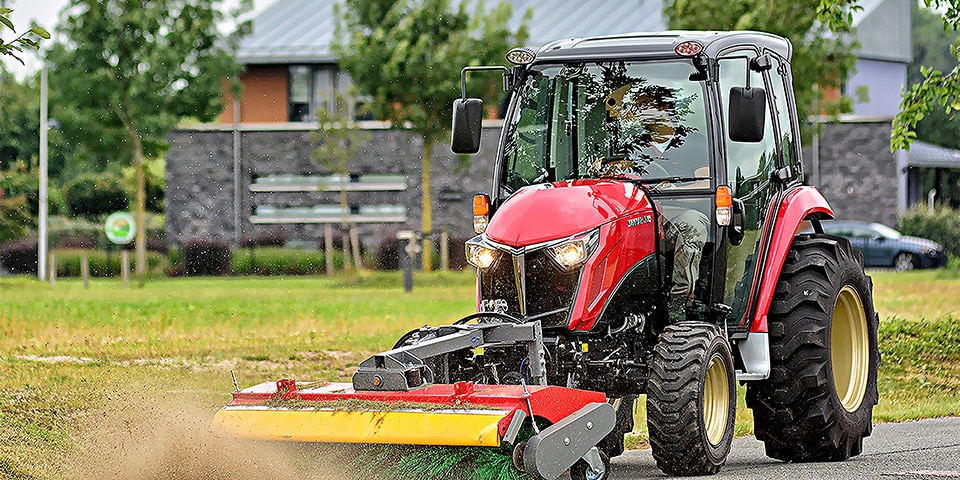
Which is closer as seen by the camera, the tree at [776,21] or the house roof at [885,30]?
the tree at [776,21]

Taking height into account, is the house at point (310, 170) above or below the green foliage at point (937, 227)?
above

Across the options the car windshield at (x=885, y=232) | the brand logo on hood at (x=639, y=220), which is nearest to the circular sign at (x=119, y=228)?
the car windshield at (x=885, y=232)

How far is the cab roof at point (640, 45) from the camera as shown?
28.7 feet

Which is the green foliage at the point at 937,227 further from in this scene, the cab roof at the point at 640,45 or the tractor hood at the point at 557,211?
the tractor hood at the point at 557,211

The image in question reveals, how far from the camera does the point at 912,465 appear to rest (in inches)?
346

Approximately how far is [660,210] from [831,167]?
34365mm

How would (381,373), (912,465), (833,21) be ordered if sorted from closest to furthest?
(381,373) < (912,465) < (833,21)

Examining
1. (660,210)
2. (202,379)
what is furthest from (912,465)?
(202,379)

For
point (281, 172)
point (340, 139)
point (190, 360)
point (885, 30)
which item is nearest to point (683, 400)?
point (190, 360)

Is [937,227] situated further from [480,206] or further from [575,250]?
[575,250]

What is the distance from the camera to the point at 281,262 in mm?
35969

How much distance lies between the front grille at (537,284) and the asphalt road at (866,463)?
110 cm

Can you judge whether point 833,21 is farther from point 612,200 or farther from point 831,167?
point 831,167

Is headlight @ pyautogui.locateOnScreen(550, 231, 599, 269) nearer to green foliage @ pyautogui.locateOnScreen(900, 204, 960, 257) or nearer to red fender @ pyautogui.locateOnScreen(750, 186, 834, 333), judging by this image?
red fender @ pyautogui.locateOnScreen(750, 186, 834, 333)
